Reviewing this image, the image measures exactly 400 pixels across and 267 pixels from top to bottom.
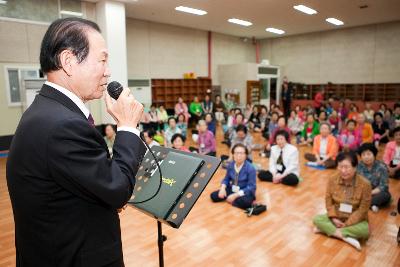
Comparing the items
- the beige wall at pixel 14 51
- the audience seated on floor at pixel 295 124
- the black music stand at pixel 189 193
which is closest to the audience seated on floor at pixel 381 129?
the audience seated on floor at pixel 295 124

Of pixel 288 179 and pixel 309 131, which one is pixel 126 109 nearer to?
pixel 288 179

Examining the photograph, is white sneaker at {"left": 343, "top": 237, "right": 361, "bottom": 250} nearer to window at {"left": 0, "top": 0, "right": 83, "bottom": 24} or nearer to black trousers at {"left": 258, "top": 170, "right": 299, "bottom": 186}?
black trousers at {"left": 258, "top": 170, "right": 299, "bottom": 186}

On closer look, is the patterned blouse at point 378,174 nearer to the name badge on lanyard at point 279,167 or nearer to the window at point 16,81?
the name badge on lanyard at point 279,167

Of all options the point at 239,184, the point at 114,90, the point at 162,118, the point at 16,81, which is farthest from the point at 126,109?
the point at 162,118

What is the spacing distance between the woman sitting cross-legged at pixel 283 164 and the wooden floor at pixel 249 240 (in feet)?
2.10

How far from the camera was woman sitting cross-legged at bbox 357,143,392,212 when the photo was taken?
3.77 meters

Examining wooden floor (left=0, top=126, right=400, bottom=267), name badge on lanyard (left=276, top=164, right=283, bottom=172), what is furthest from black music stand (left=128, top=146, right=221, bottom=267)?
name badge on lanyard (left=276, top=164, right=283, bottom=172)

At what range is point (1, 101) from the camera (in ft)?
21.8

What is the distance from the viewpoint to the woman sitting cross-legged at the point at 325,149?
5.80 metres

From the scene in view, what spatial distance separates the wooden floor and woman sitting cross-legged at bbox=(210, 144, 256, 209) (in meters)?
0.13

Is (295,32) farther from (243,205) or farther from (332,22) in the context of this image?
(243,205)

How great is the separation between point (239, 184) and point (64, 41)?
3.41 meters

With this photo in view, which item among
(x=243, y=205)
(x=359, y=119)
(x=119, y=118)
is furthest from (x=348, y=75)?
(x=119, y=118)

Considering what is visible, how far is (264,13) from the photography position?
30.7ft
